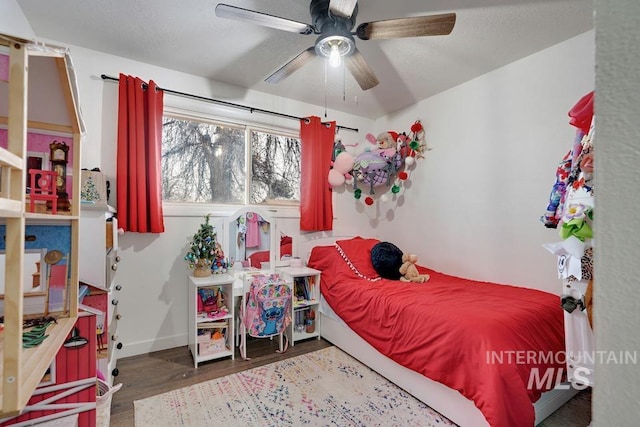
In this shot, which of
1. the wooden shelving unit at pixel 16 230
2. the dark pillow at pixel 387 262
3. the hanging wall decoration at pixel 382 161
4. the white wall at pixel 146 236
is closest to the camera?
the wooden shelving unit at pixel 16 230

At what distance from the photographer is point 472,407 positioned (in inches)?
61.8

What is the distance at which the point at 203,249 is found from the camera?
2479 mm

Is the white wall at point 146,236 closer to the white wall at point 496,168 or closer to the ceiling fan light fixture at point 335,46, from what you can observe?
the ceiling fan light fixture at point 335,46

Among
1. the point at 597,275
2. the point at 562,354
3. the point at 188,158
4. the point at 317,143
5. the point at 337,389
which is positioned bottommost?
the point at 337,389

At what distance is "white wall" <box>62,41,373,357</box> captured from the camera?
2.34 metres

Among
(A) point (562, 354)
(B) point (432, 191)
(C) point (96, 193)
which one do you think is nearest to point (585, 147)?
(A) point (562, 354)

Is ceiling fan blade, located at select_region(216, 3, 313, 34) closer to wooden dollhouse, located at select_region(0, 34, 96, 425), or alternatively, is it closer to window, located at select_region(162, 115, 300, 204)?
wooden dollhouse, located at select_region(0, 34, 96, 425)

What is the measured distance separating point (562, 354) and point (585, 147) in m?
1.17

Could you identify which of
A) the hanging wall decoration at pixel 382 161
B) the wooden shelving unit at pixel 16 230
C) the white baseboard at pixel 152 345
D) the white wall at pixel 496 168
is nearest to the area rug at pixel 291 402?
the white baseboard at pixel 152 345

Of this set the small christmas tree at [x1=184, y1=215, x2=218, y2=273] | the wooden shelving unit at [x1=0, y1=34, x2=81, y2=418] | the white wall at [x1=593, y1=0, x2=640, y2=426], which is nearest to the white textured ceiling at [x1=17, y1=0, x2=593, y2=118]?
the small christmas tree at [x1=184, y1=215, x2=218, y2=273]

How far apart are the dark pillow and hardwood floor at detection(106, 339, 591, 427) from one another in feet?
2.82

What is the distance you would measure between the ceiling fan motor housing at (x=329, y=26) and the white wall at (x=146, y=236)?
1.42 meters

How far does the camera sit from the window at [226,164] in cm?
275

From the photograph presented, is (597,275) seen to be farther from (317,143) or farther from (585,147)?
(317,143)
